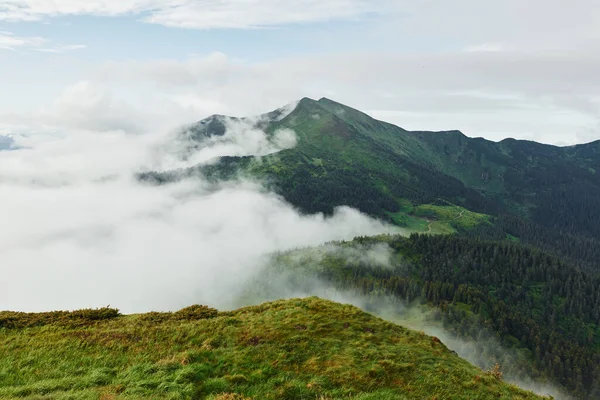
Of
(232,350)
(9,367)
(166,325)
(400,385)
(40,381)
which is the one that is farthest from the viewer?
(166,325)

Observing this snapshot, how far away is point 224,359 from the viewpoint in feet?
81.8

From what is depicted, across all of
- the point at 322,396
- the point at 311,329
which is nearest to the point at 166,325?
the point at 311,329

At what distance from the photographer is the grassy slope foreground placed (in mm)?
21344

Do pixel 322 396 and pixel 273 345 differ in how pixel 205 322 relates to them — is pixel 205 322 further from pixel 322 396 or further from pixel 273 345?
pixel 322 396

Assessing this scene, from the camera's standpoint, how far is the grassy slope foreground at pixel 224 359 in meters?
21.3

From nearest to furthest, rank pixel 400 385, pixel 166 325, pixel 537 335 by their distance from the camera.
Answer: pixel 400 385
pixel 166 325
pixel 537 335

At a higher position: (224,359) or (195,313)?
(224,359)

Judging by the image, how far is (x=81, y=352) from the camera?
25.0 meters

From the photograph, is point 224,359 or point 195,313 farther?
point 195,313

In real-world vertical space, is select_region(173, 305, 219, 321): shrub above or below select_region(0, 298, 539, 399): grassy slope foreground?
below

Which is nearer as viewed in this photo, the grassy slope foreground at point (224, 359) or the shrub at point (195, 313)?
the grassy slope foreground at point (224, 359)

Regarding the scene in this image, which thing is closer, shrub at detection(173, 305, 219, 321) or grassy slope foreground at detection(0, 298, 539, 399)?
grassy slope foreground at detection(0, 298, 539, 399)

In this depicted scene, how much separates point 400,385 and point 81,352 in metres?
22.8

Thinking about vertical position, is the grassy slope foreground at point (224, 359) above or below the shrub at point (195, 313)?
above
